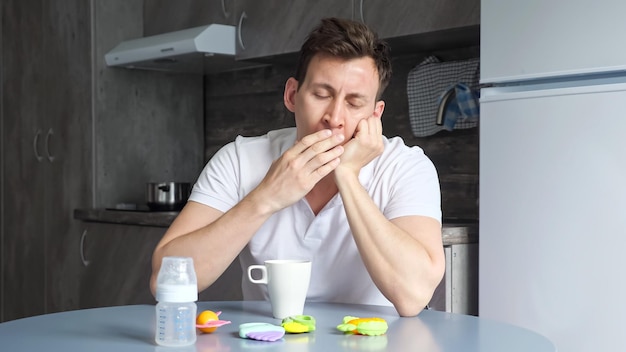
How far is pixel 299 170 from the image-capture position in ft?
5.74

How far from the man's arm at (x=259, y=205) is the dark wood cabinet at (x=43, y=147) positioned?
222 centimetres

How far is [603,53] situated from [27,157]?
2965 millimetres

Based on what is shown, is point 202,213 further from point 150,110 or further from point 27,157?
point 27,157

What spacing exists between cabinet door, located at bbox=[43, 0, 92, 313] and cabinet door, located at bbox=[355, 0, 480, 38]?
1519 mm

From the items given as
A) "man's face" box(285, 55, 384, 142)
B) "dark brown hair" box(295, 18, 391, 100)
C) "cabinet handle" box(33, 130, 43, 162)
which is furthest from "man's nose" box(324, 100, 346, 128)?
"cabinet handle" box(33, 130, 43, 162)

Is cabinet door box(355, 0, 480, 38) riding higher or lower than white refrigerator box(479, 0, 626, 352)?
higher

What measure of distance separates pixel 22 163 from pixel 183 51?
4.14ft

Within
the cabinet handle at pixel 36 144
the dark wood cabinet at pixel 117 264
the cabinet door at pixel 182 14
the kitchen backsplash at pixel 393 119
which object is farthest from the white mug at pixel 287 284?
the cabinet handle at pixel 36 144

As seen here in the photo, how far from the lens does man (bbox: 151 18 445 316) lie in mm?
1698

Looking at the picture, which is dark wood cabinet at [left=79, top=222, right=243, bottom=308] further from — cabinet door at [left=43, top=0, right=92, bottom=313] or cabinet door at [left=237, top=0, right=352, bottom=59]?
cabinet door at [left=237, top=0, right=352, bottom=59]

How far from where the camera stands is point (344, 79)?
1843mm

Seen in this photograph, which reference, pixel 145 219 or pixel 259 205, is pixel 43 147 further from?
pixel 259 205

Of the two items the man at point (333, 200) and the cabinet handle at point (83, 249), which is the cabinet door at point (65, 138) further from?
the man at point (333, 200)

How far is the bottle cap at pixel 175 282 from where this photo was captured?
4.02 ft
